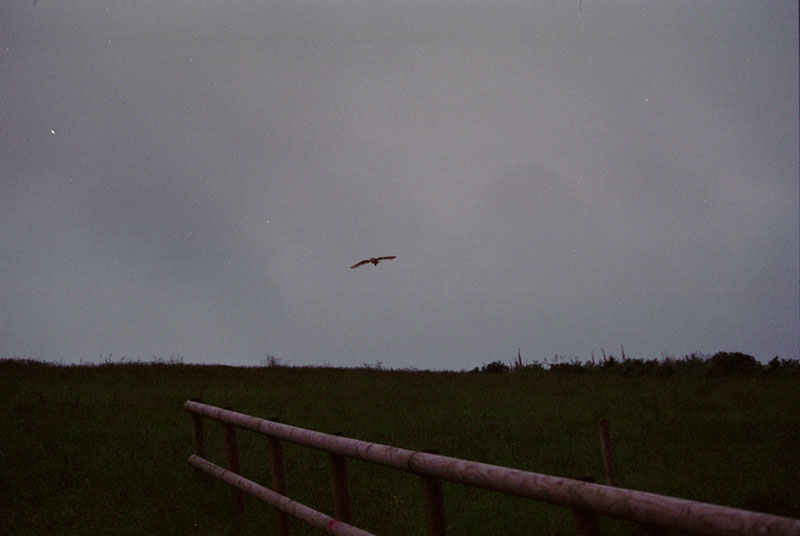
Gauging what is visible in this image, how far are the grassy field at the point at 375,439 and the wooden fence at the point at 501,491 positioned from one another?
1868 mm

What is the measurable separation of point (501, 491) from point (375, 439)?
1228 centimetres

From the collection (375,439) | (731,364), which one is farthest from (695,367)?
(375,439)

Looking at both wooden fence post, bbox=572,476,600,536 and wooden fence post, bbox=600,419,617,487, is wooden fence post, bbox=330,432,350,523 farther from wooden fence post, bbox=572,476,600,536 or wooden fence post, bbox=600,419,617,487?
wooden fence post, bbox=600,419,617,487

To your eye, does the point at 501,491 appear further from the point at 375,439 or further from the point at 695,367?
the point at 695,367

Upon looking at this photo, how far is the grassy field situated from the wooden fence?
1.87m

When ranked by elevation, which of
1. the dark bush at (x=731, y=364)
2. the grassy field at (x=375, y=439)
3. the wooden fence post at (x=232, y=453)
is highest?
the wooden fence post at (x=232, y=453)

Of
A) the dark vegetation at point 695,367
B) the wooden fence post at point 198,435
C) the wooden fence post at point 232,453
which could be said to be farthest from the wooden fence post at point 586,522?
the dark vegetation at point 695,367

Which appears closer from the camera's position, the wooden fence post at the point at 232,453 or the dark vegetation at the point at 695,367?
the wooden fence post at the point at 232,453

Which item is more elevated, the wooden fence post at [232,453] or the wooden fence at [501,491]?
the wooden fence at [501,491]

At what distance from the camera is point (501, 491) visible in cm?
306

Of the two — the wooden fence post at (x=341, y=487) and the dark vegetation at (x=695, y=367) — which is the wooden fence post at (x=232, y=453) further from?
the dark vegetation at (x=695, y=367)

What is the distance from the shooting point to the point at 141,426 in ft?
52.4

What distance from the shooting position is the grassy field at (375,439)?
26.4 feet

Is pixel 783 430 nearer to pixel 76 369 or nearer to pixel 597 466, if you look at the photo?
pixel 597 466
